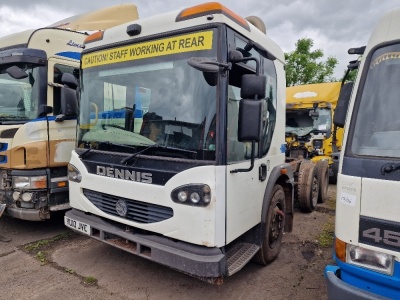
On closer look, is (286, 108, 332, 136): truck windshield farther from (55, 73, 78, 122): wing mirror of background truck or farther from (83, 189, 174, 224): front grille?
(83, 189, 174, 224): front grille

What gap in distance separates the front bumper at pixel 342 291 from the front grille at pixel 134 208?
137cm

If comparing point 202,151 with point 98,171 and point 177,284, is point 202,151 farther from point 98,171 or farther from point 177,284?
point 177,284

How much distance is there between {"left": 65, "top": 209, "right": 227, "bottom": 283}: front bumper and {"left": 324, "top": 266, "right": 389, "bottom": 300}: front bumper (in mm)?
841

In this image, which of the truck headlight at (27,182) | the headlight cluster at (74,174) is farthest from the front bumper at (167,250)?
the truck headlight at (27,182)

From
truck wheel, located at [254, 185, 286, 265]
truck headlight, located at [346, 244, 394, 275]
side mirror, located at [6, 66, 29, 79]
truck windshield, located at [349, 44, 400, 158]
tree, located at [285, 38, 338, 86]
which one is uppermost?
tree, located at [285, 38, 338, 86]

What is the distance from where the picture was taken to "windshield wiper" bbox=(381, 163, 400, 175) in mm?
1956

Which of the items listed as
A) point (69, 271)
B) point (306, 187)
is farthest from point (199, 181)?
point (306, 187)

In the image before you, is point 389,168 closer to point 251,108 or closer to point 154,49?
point 251,108

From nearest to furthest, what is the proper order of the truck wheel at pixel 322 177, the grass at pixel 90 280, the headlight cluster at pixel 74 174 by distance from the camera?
the grass at pixel 90 280
the headlight cluster at pixel 74 174
the truck wheel at pixel 322 177

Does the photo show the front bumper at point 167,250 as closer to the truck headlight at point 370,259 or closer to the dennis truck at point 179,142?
the dennis truck at point 179,142

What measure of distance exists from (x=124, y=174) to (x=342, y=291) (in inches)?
82.9

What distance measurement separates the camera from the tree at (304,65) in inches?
764

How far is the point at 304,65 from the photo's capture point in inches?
767

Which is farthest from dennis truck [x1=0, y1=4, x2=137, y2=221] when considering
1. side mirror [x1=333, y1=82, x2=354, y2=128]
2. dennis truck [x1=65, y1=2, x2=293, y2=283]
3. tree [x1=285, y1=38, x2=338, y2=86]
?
tree [x1=285, y1=38, x2=338, y2=86]
